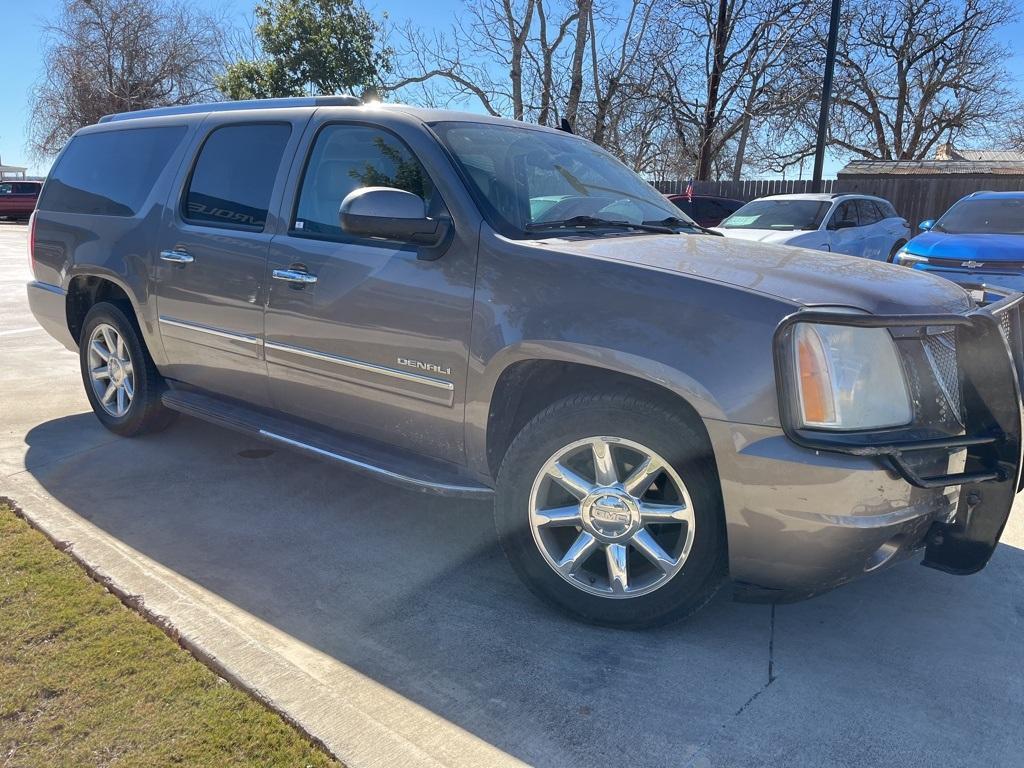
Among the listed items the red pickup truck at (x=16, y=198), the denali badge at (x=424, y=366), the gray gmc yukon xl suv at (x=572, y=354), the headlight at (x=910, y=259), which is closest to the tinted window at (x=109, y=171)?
the gray gmc yukon xl suv at (x=572, y=354)

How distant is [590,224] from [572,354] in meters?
0.91

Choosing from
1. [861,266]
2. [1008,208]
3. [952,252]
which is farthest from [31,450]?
[1008,208]

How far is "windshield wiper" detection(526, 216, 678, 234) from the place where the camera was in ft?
10.8

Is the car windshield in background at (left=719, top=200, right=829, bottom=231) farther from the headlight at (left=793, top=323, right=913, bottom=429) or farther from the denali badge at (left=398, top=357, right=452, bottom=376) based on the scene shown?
the headlight at (left=793, top=323, right=913, bottom=429)

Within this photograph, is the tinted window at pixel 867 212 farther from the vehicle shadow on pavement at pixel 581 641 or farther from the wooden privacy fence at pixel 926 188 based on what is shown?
the vehicle shadow on pavement at pixel 581 641

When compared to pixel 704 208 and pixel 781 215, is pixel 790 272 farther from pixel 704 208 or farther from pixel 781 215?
pixel 704 208

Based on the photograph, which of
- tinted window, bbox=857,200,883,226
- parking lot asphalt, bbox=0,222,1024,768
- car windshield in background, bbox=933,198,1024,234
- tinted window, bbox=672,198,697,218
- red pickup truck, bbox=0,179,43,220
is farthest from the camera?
red pickup truck, bbox=0,179,43,220

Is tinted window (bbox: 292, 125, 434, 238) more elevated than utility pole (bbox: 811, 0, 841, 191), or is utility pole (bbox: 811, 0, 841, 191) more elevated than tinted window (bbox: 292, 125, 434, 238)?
utility pole (bbox: 811, 0, 841, 191)

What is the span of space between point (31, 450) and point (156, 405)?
74 centimetres

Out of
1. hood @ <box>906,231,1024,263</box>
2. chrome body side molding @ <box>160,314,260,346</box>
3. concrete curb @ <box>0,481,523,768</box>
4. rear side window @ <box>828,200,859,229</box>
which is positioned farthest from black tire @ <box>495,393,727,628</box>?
rear side window @ <box>828,200,859,229</box>

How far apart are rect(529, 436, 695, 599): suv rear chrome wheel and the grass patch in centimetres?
112

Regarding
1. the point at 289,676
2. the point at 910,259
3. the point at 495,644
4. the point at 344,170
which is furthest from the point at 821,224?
the point at 289,676

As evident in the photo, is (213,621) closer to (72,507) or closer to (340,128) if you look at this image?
(72,507)

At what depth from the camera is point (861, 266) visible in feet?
10.3
